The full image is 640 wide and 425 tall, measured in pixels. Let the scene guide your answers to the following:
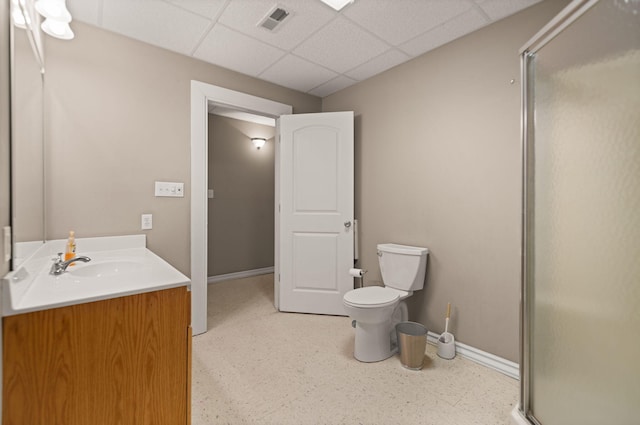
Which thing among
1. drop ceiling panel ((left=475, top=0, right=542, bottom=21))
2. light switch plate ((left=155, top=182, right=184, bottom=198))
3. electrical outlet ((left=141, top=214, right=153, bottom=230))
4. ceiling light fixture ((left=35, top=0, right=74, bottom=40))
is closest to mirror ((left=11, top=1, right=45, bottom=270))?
ceiling light fixture ((left=35, top=0, right=74, bottom=40))

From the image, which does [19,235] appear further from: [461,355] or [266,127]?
[266,127]

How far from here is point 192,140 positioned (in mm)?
2436

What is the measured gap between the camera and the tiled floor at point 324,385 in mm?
1471

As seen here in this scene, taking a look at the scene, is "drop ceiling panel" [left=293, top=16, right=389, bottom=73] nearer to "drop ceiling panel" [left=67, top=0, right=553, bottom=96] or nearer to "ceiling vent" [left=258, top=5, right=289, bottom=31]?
"drop ceiling panel" [left=67, top=0, right=553, bottom=96]

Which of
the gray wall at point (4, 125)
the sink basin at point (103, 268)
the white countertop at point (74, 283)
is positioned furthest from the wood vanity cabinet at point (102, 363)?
the sink basin at point (103, 268)

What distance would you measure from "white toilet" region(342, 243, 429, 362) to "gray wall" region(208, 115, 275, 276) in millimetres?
2529

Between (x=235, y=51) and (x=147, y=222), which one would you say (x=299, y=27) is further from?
(x=147, y=222)

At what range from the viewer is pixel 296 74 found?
9.07 ft

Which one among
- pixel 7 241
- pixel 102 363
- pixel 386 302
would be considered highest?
pixel 7 241

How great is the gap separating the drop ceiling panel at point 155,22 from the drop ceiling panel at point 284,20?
0.76 ft

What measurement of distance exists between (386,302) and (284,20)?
1985mm

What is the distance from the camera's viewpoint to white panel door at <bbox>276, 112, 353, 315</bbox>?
2836 millimetres

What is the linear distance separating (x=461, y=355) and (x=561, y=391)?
3.35 ft

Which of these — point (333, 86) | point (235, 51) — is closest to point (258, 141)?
point (333, 86)
